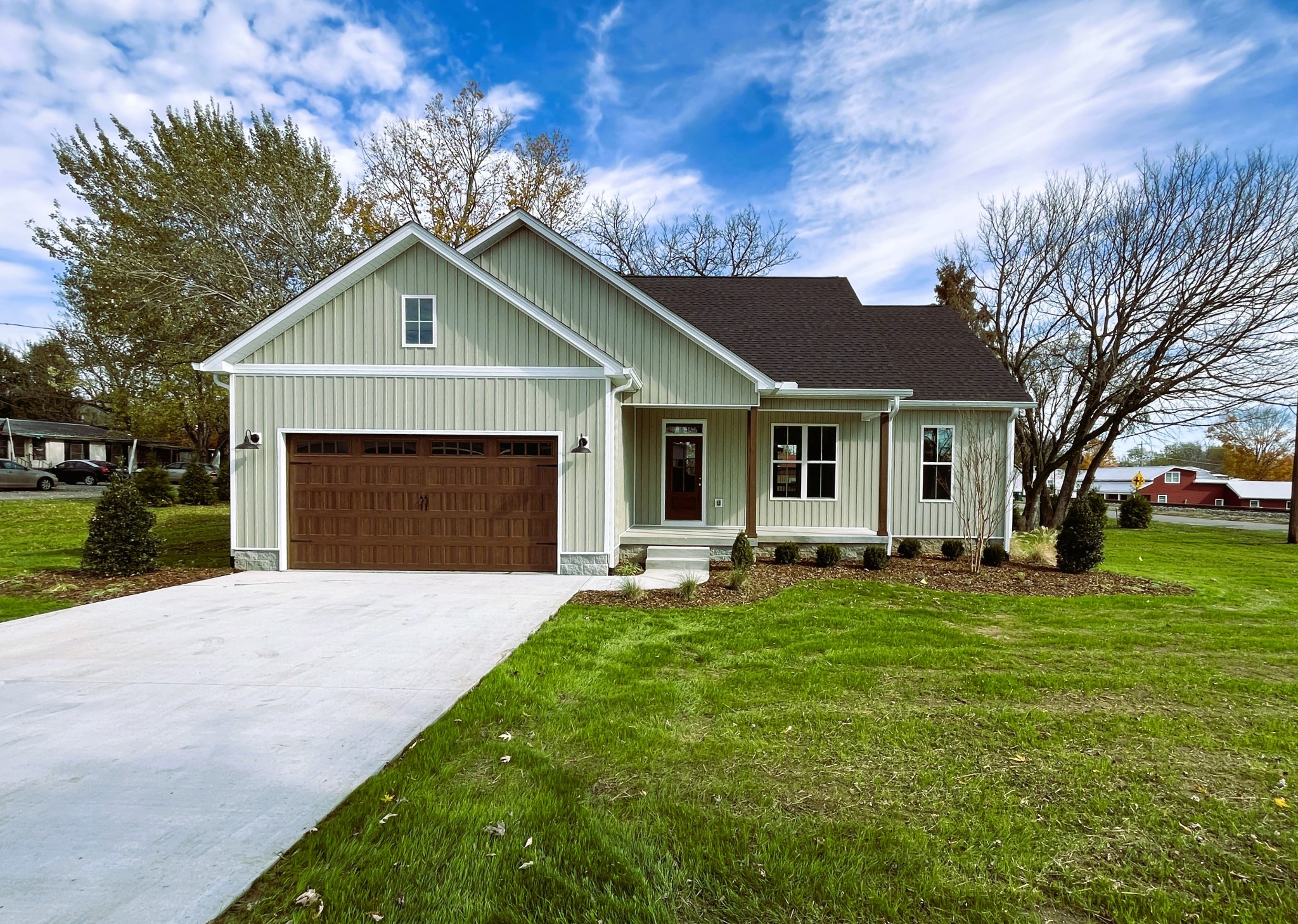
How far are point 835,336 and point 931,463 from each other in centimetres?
351

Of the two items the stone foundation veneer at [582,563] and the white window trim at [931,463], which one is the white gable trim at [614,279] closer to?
the white window trim at [931,463]

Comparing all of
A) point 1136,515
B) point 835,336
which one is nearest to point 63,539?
point 835,336

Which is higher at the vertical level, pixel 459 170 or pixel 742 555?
pixel 459 170

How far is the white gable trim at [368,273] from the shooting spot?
9.61 meters

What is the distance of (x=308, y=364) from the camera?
996cm

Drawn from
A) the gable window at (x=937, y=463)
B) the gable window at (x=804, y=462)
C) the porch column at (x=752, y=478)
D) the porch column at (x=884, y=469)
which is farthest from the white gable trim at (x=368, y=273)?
the gable window at (x=937, y=463)

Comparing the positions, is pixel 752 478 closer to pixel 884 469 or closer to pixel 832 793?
pixel 884 469

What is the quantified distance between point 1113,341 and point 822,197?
30.7ft

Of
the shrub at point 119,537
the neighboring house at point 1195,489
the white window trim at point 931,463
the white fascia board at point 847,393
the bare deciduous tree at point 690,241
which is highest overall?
the bare deciduous tree at point 690,241

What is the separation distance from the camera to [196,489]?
2269 centimetres

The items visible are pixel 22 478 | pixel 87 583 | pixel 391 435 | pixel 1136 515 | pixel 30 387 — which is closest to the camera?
pixel 87 583

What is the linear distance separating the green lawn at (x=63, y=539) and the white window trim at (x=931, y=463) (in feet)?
43.7

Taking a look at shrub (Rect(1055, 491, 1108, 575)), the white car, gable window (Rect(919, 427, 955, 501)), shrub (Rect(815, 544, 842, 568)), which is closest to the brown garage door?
shrub (Rect(815, 544, 842, 568))

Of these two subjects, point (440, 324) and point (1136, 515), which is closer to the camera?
point (440, 324)
